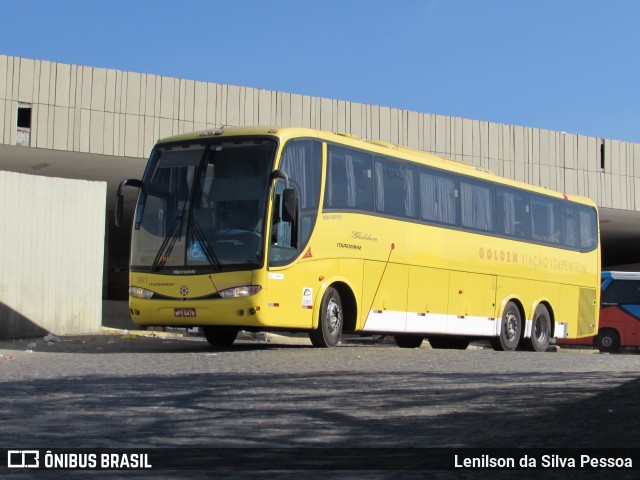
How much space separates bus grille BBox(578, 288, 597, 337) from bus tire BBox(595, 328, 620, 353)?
31.7ft

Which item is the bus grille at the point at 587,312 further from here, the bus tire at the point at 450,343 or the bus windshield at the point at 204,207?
the bus windshield at the point at 204,207

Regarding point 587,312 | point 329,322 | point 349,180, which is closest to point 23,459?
point 329,322

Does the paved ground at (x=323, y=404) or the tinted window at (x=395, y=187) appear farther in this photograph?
the tinted window at (x=395, y=187)

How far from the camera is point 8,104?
35.0m

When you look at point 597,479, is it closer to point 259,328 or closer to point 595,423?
point 595,423

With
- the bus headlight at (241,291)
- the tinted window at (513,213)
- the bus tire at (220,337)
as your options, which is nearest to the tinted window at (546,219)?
the tinted window at (513,213)

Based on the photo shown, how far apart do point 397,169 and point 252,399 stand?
11447mm

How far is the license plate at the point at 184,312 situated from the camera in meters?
18.6

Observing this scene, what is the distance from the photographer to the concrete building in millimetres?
35562

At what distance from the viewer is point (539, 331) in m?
26.5

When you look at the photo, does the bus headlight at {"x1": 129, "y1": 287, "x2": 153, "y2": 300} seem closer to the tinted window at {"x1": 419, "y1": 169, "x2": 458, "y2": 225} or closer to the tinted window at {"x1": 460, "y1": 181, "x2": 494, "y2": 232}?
the tinted window at {"x1": 419, "y1": 169, "x2": 458, "y2": 225}

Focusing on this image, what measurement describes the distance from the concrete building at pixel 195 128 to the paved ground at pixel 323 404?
2043 centimetres

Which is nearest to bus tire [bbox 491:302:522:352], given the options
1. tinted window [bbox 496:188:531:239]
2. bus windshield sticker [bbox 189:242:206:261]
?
tinted window [bbox 496:188:531:239]

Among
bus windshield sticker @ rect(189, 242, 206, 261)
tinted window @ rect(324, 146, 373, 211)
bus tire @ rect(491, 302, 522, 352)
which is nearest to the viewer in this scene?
bus windshield sticker @ rect(189, 242, 206, 261)
